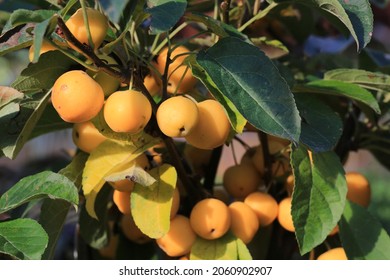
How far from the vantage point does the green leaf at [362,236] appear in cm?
84

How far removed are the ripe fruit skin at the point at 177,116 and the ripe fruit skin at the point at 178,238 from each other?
15 centimetres

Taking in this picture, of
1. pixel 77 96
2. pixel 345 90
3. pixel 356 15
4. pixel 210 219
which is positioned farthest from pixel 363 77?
pixel 77 96

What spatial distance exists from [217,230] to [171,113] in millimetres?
167

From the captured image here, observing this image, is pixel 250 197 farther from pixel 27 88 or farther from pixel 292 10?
pixel 292 10

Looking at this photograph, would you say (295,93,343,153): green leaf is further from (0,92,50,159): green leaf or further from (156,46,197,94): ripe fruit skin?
(0,92,50,159): green leaf

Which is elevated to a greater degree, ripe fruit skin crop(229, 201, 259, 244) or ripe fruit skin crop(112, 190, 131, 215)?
ripe fruit skin crop(112, 190, 131, 215)

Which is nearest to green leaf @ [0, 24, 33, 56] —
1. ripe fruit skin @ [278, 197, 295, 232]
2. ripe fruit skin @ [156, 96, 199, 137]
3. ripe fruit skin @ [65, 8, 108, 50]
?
ripe fruit skin @ [65, 8, 108, 50]

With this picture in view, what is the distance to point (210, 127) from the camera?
72 cm

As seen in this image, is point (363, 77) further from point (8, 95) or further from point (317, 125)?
point (8, 95)

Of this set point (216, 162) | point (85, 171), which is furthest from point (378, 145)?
point (85, 171)

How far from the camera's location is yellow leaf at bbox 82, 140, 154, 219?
0.76m

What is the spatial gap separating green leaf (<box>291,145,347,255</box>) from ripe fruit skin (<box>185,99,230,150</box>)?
0.09 m

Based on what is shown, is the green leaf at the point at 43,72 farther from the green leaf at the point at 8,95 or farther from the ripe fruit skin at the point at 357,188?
the ripe fruit skin at the point at 357,188

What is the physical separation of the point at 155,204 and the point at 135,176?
0.05 m
